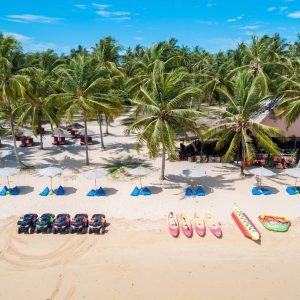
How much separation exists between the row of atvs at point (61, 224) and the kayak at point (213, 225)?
5.75 metres

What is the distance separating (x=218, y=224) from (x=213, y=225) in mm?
334

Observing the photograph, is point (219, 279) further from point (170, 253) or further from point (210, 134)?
point (210, 134)

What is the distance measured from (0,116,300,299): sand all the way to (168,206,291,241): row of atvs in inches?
13.9

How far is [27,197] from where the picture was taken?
69.9ft

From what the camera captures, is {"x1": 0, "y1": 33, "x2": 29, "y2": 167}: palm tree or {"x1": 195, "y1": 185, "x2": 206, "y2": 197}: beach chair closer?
{"x1": 195, "y1": 185, "x2": 206, "y2": 197}: beach chair

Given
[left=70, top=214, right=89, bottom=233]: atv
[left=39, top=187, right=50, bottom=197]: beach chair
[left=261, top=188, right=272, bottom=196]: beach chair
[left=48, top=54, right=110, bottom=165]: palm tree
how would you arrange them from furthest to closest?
[left=48, top=54, right=110, bottom=165]: palm tree < [left=39, top=187, right=50, bottom=197]: beach chair < [left=261, top=188, right=272, bottom=196]: beach chair < [left=70, top=214, right=89, bottom=233]: atv

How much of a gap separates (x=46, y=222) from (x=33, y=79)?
45.3ft

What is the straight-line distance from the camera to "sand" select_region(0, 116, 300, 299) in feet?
42.9

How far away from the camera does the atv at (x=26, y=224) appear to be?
1697 cm

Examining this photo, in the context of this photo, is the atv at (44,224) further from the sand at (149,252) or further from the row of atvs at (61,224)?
the sand at (149,252)

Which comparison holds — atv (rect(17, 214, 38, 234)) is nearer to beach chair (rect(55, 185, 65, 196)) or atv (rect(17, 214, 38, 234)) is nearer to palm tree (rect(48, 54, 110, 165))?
beach chair (rect(55, 185, 65, 196))

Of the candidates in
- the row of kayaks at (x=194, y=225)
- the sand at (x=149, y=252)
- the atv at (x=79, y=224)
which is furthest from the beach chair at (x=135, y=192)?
the atv at (x=79, y=224)

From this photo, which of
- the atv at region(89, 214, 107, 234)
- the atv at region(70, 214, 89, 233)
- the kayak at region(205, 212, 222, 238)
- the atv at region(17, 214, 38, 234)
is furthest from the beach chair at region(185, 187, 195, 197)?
the atv at region(17, 214, 38, 234)

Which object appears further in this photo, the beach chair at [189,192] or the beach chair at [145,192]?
the beach chair at [145,192]
